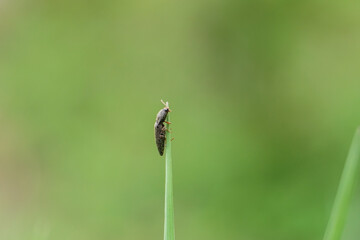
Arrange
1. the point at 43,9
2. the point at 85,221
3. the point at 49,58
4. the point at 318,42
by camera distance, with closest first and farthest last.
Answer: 1. the point at 85,221
2. the point at 318,42
3. the point at 49,58
4. the point at 43,9

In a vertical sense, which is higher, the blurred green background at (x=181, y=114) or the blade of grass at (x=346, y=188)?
the blurred green background at (x=181, y=114)

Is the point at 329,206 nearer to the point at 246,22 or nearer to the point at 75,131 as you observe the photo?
the point at 246,22

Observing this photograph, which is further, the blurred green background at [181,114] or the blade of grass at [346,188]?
the blurred green background at [181,114]

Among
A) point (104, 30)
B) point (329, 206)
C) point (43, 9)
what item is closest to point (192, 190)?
point (329, 206)

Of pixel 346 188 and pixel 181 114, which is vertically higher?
pixel 181 114

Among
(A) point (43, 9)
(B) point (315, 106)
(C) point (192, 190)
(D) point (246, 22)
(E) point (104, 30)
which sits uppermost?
(A) point (43, 9)

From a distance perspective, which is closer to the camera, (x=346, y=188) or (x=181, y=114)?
(x=346, y=188)

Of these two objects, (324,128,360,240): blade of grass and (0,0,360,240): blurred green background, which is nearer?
(324,128,360,240): blade of grass

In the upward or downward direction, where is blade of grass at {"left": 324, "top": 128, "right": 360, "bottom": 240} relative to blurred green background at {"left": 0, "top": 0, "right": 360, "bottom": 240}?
downward
